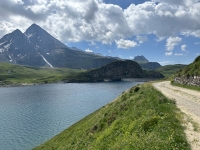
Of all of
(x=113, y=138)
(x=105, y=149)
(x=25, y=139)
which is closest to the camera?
(x=105, y=149)

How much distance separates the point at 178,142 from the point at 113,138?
31.3 ft

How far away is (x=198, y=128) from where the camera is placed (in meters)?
18.5

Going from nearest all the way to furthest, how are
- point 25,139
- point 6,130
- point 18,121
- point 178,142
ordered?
point 178,142 → point 25,139 → point 6,130 → point 18,121

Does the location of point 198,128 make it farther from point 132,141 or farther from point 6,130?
point 6,130

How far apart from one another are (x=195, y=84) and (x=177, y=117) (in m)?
32.5

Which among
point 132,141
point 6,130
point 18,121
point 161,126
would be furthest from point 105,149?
point 18,121

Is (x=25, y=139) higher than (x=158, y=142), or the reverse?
(x=158, y=142)

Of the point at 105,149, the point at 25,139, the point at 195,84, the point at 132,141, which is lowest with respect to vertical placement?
the point at 25,139

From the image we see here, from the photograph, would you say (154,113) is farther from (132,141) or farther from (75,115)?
(75,115)

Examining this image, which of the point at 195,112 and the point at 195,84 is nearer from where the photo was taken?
the point at 195,112

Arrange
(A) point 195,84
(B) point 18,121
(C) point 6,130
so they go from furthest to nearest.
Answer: (B) point 18,121, (C) point 6,130, (A) point 195,84

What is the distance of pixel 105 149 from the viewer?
21.5 metres

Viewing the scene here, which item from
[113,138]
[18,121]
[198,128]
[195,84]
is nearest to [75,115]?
[18,121]

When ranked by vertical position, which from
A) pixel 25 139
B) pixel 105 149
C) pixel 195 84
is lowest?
pixel 25 139
